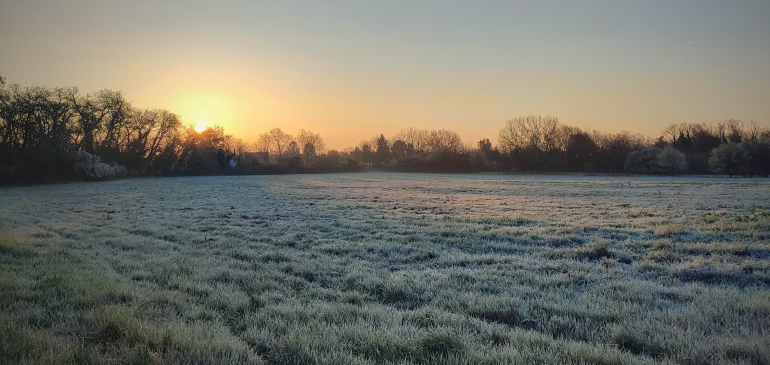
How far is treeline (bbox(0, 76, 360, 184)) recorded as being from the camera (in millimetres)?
37500

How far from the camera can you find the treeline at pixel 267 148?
39316 mm

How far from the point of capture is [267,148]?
108875 mm

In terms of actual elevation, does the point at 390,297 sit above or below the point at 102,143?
below

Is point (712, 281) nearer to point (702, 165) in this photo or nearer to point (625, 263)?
point (625, 263)

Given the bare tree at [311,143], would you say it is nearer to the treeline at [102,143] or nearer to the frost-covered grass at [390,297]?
the treeline at [102,143]

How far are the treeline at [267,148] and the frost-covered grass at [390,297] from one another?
30688 mm

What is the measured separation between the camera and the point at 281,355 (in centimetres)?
328

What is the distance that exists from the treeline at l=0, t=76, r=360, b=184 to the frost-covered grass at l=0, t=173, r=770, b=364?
3006 centimetres

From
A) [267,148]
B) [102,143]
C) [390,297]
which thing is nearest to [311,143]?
[267,148]

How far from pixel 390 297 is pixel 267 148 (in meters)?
111

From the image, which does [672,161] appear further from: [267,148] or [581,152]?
[267,148]

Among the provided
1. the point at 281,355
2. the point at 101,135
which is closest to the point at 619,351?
the point at 281,355

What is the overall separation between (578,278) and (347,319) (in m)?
4.32

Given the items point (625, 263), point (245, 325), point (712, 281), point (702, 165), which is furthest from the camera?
point (702, 165)
